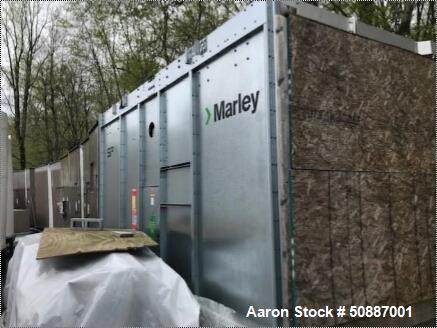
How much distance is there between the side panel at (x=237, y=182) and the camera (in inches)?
138

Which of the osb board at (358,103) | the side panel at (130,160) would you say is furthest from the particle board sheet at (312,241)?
the side panel at (130,160)

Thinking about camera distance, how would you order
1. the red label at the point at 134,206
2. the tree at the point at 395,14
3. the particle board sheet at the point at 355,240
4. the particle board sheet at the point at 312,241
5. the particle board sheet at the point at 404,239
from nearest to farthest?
the particle board sheet at the point at 312,241 < the particle board sheet at the point at 355,240 < the particle board sheet at the point at 404,239 < the red label at the point at 134,206 < the tree at the point at 395,14

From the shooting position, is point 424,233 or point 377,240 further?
point 424,233

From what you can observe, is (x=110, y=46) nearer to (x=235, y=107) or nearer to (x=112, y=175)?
(x=112, y=175)

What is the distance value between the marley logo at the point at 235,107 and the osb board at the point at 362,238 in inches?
29.4

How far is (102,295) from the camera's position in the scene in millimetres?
3125

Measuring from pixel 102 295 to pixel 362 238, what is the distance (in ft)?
7.85

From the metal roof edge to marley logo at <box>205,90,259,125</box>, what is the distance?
2.75ft

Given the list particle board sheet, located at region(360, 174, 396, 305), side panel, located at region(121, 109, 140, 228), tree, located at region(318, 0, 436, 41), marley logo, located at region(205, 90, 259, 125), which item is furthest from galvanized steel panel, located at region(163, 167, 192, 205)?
tree, located at region(318, 0, 436, 41)

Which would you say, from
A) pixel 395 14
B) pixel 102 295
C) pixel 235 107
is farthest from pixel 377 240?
pixel 395 14

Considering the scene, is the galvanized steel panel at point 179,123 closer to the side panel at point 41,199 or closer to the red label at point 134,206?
the red label at point 134,206

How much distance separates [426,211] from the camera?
462 cm

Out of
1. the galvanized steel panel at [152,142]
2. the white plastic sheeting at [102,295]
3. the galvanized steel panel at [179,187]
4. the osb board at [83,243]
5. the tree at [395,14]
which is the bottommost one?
the white plastic sheeting at [102,295]

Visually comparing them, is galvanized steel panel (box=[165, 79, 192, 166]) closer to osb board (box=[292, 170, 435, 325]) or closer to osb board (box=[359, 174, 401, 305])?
osb board (box=[292, 170, 435, 325])
